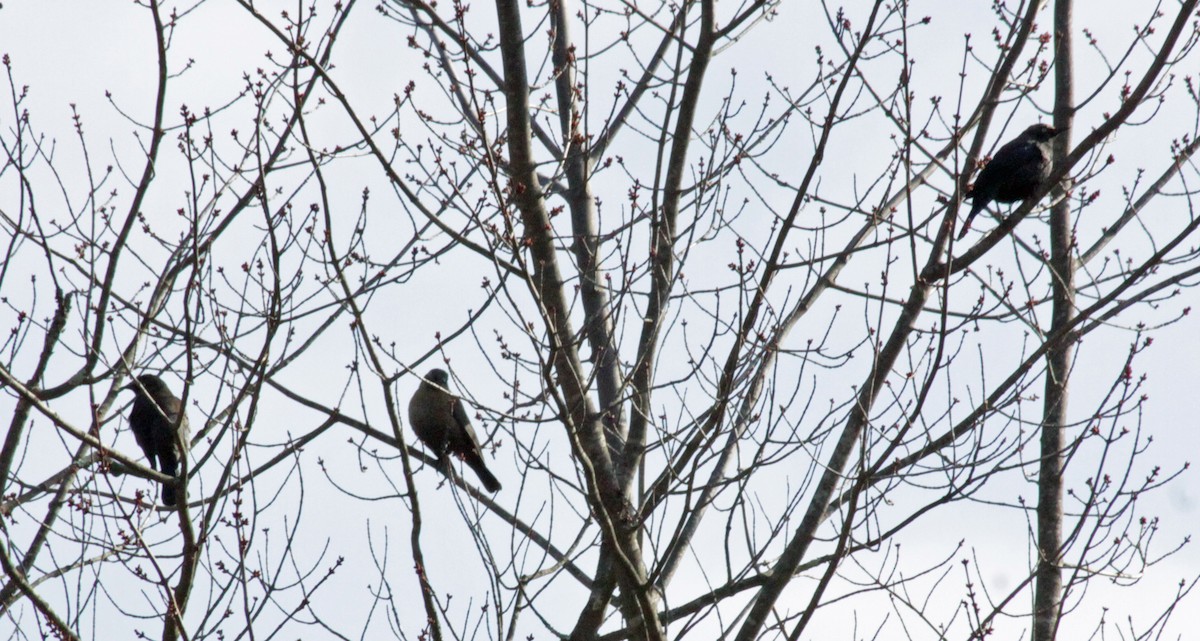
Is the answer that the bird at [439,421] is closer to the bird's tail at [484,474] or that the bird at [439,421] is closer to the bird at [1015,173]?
the bird's tail at [484,474]

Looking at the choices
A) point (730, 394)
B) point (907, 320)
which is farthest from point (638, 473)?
point (907, 320)

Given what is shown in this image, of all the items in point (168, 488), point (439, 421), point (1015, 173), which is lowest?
point (168, 488)

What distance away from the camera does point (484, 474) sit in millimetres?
7641

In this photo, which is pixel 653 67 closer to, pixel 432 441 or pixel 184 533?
pixel 432 441

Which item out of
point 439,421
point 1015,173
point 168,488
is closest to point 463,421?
point 439,421

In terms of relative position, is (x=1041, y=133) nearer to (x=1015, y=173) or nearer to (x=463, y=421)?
(x=1015, y=173)

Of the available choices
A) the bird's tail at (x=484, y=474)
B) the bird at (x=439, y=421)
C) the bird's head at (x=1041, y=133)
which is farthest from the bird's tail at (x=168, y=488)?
the bird's head at (x=1041, y=133)

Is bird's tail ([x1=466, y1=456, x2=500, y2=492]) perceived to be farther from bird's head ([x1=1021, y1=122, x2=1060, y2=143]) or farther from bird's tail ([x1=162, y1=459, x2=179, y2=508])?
bird's head ([x1=1021, y1=122, x2=1060, y2=143])

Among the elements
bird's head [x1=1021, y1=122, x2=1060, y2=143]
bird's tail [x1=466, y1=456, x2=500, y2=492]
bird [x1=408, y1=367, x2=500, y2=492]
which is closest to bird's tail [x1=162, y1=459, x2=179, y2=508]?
bird [x1=408, y1=367, x2=500, y2=492]

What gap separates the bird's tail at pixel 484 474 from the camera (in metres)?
7.57

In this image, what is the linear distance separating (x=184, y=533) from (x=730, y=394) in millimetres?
1728

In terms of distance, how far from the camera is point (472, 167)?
17.5ft

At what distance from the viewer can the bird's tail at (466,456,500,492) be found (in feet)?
24.8

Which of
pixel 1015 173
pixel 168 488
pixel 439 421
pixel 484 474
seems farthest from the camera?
pixel 484 474
